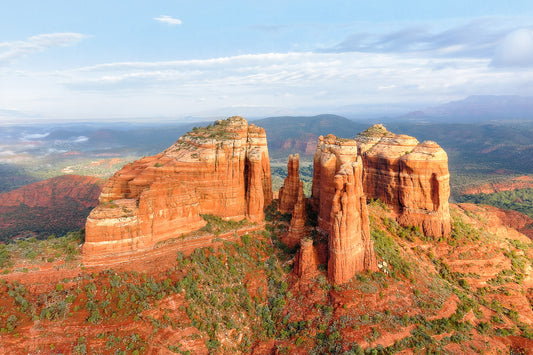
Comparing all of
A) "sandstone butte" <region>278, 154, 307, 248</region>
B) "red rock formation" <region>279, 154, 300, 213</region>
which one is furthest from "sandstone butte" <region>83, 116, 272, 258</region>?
"sandstone butte" <region>278, 154, 307, 248</region>

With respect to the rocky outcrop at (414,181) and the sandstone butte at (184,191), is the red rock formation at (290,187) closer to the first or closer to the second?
the sandstone butte at (184,191)

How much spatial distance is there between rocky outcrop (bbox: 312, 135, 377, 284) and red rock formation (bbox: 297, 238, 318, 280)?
2.11 meters

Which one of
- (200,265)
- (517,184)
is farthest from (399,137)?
(517,184)

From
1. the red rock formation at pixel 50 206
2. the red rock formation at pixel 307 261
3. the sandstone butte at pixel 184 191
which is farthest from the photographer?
the red rock formation at pixel 50 206

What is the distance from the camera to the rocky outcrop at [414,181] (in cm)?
3994

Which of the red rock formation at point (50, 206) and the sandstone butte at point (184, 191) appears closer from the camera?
the sandstone butte at point (184, 191)

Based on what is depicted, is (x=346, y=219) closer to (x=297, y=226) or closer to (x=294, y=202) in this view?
(x=297, y=226)

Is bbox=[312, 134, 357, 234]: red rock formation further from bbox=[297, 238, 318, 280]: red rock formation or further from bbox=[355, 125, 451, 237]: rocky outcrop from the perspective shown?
bbox=[355, 125, 451, 237]: rocky outcrop

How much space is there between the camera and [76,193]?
322 ft

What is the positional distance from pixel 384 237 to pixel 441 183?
12.3 metres

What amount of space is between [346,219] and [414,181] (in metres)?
17.7

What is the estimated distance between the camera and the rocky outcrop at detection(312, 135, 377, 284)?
30094 millimetres

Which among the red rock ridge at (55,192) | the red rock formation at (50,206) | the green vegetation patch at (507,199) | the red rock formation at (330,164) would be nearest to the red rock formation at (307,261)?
the red rock formation at (330,164)

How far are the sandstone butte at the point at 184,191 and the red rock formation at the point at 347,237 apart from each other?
12788 millimetres
